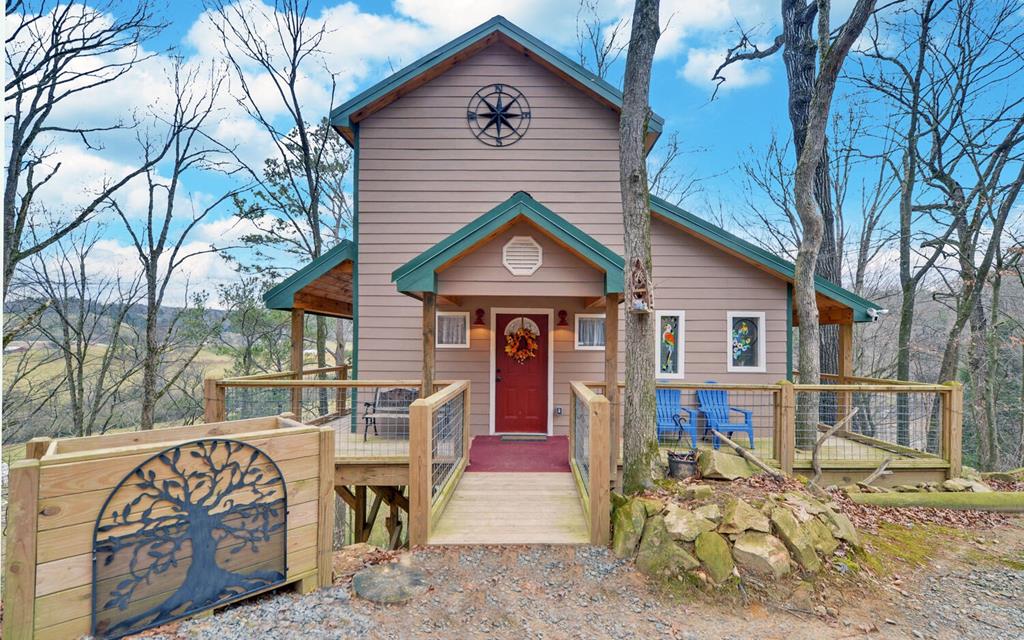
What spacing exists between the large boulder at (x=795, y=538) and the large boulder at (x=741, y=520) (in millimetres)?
96

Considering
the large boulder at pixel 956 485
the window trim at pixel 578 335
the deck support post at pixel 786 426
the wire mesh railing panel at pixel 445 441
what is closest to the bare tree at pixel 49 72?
the wire mesh railing panel at pixel 445 441

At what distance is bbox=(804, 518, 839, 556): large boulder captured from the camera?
3.85m

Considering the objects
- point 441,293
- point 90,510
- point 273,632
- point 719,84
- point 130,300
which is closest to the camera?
point 90,510

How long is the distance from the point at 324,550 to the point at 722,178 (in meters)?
16.8

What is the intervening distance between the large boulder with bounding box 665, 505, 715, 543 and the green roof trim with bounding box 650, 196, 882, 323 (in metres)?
4.94

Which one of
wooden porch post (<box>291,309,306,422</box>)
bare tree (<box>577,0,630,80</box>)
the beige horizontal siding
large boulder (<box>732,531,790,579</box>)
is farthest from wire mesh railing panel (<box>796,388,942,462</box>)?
bare tree (<box>577,0,630,80</box>)

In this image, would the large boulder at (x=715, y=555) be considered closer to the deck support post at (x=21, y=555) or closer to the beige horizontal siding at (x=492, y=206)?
the beige horizontal siding at (x=492, y=206)

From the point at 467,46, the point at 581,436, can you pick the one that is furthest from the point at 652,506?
the point at 467,46

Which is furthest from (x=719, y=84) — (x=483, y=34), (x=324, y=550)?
(x=324, y=550)

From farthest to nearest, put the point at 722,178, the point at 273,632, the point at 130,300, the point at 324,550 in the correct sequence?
the point at 722,178, the point at 130,300, the point at 324,550, the point at 273,632

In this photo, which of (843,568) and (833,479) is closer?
(843,568)

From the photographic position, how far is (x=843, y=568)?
3789 mm

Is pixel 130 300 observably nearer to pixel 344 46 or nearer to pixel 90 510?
pixel 344 46

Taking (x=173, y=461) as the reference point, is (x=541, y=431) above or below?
below
